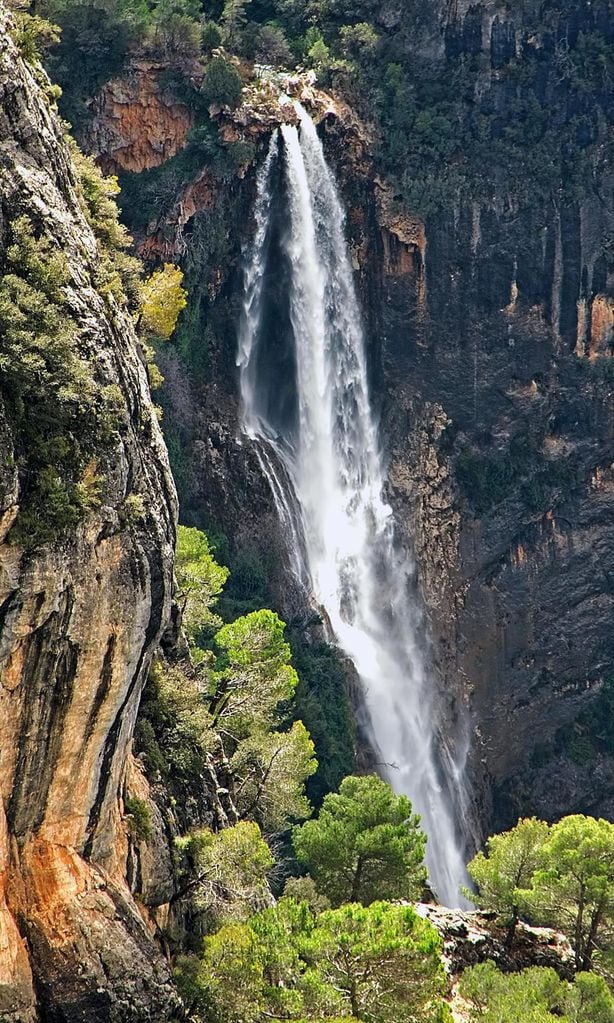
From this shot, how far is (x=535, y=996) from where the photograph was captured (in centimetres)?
1723

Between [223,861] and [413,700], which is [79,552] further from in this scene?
[413,700]

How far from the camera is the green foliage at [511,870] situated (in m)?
21.7

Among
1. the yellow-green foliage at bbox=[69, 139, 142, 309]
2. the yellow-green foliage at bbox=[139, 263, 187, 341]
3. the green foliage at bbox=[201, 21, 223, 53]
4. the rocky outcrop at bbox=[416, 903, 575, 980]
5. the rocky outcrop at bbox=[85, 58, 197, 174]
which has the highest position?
the green foliage at bbox=[201, 21, 223, 53]

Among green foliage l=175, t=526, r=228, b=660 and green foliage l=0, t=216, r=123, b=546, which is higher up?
green foliage l=175, t=526, r=228, b=660

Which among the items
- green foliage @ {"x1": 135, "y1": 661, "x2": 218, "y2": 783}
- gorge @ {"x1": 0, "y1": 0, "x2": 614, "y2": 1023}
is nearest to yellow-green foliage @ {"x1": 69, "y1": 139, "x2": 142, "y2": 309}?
gorge @ {"x1": 0, "y1": 0, "x2": 614, "y2": 1023}

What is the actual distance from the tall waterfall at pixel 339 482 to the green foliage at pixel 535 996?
14.7 metres

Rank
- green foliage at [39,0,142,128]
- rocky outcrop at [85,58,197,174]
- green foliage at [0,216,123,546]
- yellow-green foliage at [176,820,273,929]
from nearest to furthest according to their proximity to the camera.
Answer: green foliage at [0,216,123,546] < yellow-green foliage at [176,820,273,929] < green foliage at [39,0,142,128] < rocky outcrop at [85,58,197,174]

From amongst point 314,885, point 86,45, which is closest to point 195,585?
point 314,885

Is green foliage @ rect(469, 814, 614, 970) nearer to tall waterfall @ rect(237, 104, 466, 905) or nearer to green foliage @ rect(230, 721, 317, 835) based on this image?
green foliage @ rect(230, 721, 317, 835)

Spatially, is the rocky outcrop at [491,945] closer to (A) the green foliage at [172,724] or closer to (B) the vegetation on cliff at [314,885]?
(B) the vegetation on cliff at [314,885]

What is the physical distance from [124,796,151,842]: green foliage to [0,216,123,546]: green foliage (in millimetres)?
4960

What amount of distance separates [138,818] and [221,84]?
924 inches

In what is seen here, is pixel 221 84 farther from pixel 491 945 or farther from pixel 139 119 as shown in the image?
pixel 491 945

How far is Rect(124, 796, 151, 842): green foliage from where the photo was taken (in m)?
15.5
